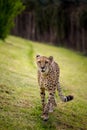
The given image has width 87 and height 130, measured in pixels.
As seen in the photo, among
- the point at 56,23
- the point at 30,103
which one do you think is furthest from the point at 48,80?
the point at 56,23

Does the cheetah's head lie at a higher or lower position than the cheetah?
higher

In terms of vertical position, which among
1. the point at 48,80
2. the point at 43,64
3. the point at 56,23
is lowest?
the point at 48,80

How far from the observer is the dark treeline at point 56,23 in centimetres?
3369

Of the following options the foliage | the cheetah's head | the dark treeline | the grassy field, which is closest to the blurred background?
the dark treeline

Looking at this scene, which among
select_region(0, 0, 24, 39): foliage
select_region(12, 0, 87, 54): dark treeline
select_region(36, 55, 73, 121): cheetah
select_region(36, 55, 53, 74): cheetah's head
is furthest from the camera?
select_region(12, 0, 87, 54): dark treeline

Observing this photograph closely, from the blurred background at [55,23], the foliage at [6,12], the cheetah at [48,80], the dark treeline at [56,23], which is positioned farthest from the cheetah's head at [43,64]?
the dark treeline at [56,23]

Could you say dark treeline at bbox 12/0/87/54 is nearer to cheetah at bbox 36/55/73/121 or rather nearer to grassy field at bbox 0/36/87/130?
grassy field at bbox 0/36/87/130

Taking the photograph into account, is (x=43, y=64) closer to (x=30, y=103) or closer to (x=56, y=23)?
(x=30, y=103)

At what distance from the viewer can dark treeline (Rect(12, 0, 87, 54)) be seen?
3369 cm

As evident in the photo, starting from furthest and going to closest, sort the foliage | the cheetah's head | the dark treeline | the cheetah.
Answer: the dark treeline, the foliage, the cheetah, the cheetah's head

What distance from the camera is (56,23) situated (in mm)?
36188

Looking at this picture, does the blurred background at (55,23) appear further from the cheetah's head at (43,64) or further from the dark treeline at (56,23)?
the cheetah's head at (43,64)

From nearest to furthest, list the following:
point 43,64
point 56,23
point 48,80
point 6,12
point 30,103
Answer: point 43,64
point 48,80
point 30,103
point 6,12
point 56,23

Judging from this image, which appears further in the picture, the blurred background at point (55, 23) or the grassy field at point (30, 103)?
the blurred background at point (55, 23)
